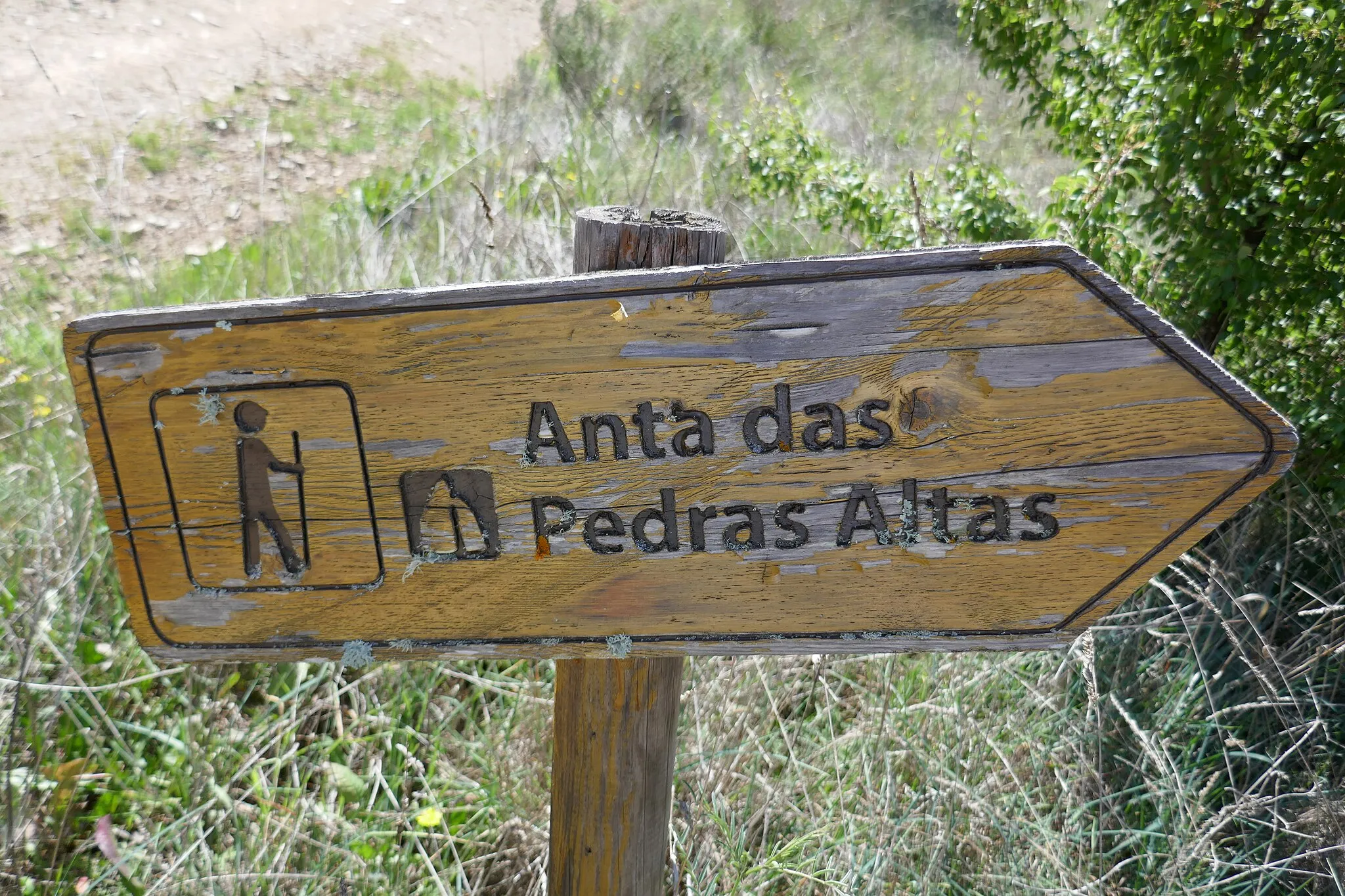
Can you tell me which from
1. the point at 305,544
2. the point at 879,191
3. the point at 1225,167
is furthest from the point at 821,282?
the point at 879,191

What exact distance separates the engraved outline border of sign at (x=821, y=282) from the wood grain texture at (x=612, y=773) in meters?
0.50

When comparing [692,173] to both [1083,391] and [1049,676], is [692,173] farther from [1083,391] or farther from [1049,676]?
[1083,391]

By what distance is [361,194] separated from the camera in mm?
3725

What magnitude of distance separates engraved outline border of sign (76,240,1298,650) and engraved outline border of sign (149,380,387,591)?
0.07m

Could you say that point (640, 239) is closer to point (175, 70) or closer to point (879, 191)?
point (879, 191)

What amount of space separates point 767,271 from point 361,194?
337 centimetres

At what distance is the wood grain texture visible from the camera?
1.10 metres

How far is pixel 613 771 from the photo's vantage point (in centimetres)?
111

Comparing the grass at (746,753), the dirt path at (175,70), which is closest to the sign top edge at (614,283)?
the grass at (746,753)

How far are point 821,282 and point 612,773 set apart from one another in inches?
27.6

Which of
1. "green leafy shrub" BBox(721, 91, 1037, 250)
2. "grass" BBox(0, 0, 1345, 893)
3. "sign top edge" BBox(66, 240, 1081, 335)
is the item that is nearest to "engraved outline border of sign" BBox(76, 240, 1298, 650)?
"sign top edge" BBox(66, 240, 1081, 335)

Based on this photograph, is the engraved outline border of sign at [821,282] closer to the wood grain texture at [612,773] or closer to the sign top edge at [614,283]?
the sign top edge at [614,283]

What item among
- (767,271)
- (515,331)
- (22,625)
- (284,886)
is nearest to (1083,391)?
(767,271)

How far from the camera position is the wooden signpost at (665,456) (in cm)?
86
